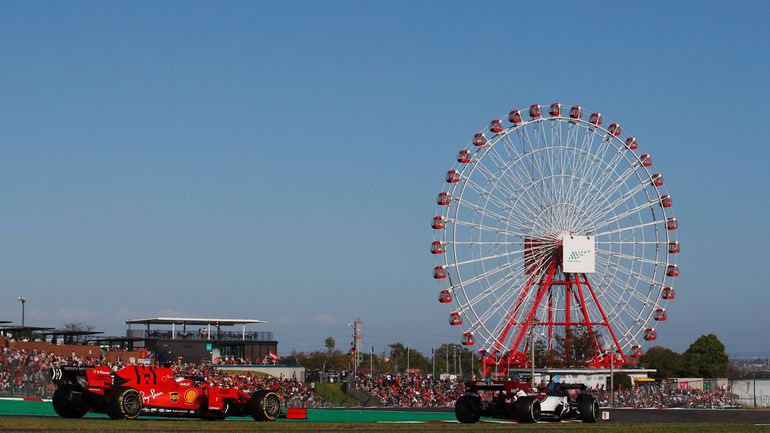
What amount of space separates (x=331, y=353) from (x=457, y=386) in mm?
109034

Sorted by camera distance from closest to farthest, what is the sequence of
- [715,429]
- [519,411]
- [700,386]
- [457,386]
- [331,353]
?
[715,429], [519,411], [457,386], [700,386], [331,353]

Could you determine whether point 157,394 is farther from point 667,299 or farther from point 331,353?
point 331,353

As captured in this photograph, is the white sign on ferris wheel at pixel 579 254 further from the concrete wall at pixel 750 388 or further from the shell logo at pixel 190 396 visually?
the shell logo at pixel 190 396

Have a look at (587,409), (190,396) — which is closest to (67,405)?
(190,396)

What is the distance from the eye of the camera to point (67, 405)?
36.0m

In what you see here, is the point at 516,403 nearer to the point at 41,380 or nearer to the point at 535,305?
the point at 41,380

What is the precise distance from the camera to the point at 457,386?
270 ft

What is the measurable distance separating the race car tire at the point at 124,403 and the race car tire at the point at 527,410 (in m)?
12.9

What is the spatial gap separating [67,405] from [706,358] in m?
130

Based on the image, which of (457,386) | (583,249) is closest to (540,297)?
(583,249)

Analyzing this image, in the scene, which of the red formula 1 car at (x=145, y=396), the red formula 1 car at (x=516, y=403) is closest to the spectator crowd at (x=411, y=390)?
the red formula 1 car at (x=516, y=403)

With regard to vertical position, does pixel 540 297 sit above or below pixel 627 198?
below

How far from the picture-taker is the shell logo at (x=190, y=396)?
1469 inches

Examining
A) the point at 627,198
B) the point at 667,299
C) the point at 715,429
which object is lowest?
the point at 715,429
